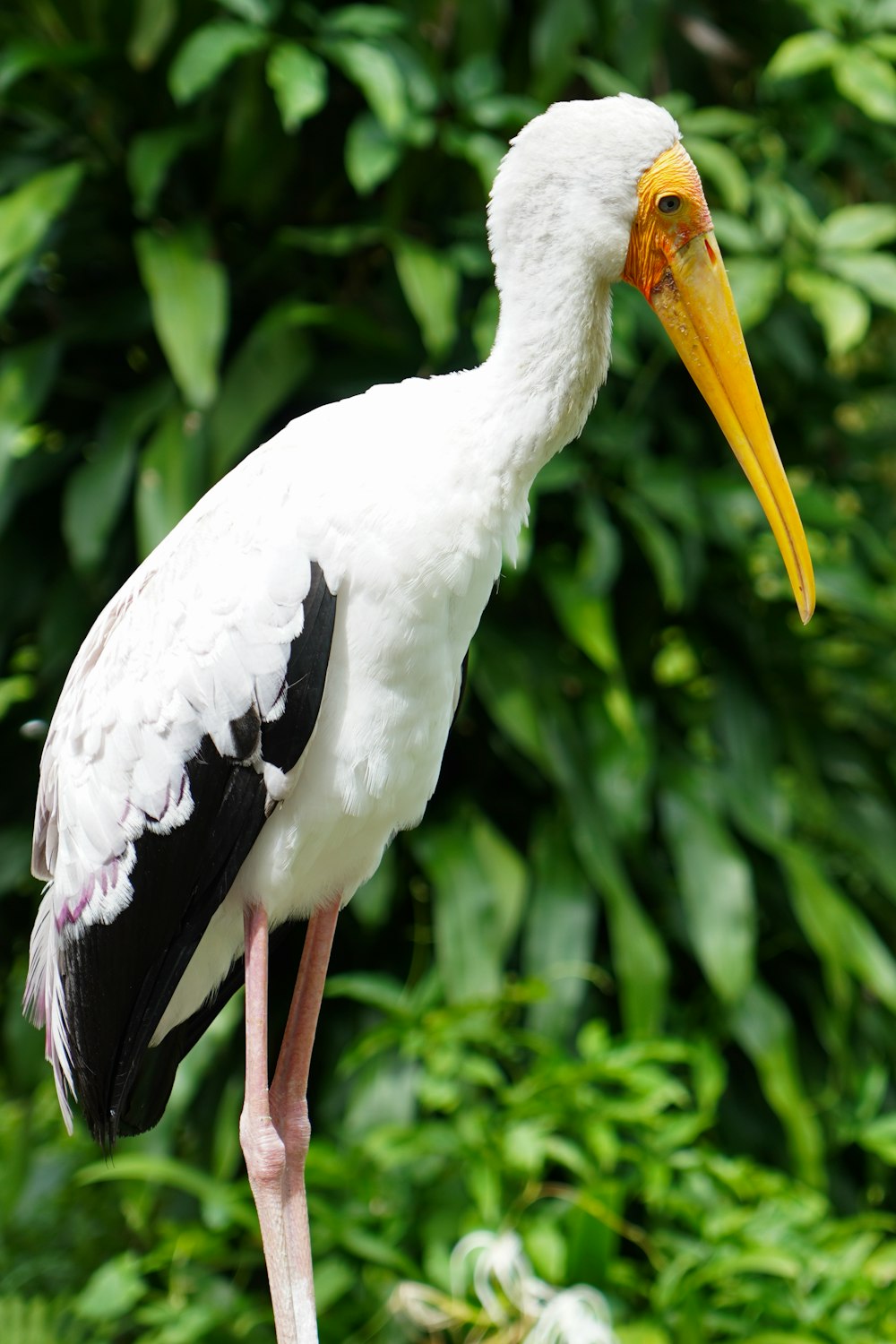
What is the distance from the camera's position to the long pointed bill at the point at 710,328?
5.30 feet

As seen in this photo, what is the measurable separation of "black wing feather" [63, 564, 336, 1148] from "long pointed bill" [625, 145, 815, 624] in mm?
472

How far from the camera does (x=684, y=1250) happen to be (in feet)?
8.84

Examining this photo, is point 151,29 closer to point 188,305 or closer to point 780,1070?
point 188,305

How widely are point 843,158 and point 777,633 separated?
113 cm

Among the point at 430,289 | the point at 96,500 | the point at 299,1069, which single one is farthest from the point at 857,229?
the point at 299,1069

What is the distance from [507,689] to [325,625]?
1.36 meters

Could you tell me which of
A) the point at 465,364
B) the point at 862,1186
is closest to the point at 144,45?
the point at 465,364

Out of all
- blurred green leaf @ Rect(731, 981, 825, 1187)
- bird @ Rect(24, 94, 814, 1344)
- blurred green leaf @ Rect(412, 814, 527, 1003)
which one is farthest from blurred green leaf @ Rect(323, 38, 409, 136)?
blurred green leaf @ Rect(731, 981, 825, 1187)

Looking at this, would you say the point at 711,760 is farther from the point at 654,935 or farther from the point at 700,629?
the point at 654,935

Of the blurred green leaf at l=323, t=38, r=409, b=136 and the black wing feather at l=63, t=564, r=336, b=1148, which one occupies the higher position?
the blurred green leaf at l=323, t=38, r=409, b=136

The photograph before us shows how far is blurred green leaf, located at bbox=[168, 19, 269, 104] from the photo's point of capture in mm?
2631

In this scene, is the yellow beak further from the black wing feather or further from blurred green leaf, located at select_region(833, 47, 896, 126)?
blurred green leaf, located at select_region(833, 47, 896, 126)

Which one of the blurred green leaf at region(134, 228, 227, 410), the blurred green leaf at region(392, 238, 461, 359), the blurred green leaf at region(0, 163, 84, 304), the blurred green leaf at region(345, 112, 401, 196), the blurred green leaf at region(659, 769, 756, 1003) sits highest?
the blurred green leaf at region(0, 163, 84, 304)

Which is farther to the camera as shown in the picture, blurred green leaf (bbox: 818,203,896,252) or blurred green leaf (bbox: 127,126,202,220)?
blurred green leaf (bbox: 818,203,896,252)
